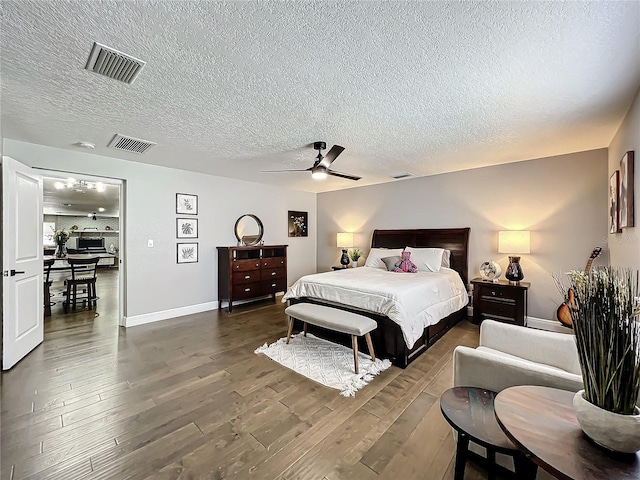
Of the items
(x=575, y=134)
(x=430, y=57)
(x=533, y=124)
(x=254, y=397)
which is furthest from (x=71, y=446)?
(x=575, y=134)

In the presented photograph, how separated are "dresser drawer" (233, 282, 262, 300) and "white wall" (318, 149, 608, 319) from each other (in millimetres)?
2899

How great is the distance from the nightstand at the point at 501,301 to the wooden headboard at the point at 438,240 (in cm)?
46

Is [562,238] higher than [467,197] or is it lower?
lower

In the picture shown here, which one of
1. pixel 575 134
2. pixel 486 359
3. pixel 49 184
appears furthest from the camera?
pixel 49 184

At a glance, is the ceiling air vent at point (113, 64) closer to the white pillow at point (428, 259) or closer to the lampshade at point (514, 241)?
the white pillow at point (428, 259)

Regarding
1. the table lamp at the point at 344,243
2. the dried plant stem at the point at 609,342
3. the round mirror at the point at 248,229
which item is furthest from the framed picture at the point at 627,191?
the round mirror at the point at 248,229

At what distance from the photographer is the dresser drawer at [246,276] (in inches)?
200

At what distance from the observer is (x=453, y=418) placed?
1.37 meters

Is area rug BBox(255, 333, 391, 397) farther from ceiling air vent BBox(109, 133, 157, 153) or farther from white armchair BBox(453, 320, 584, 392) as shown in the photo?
ceiling air vent BBox(109, 133, 157, 153)

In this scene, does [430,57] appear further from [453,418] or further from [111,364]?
[111,364]

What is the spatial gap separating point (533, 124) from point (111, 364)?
5016 millimetres

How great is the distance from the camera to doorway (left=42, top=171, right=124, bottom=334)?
4246 millimetres

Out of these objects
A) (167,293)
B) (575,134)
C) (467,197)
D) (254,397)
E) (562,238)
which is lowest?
(254,397)

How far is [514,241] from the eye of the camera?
13.3 feet
